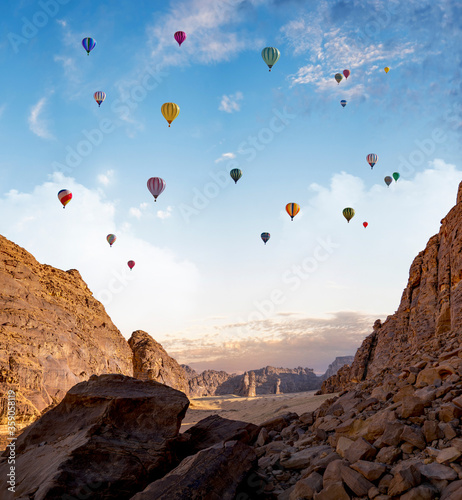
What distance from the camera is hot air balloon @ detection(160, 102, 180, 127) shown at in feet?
131

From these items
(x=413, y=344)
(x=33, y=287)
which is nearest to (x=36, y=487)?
(x=413, y=344)

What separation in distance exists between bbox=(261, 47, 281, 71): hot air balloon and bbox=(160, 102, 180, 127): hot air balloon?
1300cm

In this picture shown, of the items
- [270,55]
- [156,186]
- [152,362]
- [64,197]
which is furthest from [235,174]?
[152,362]

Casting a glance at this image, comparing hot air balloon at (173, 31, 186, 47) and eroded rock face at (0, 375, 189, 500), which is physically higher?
hot air balloon at (173, 31, 186, 47)

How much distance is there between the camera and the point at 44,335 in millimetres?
39719

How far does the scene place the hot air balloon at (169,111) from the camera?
39969 mm

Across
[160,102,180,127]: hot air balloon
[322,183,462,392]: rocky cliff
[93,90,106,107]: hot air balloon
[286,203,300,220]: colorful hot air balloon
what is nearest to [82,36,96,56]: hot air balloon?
[93,90,106,107]: hot air balloon

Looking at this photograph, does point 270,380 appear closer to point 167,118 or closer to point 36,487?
point 167,118

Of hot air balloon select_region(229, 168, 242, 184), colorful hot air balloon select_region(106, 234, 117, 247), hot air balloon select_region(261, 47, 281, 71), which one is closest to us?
hot air balloon select_region(261, 47, 281, 71)

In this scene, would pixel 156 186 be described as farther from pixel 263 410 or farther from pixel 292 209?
pixel 263 410

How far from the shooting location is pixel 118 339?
60969 mm

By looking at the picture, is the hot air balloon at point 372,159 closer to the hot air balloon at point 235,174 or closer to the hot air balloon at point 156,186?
the hot air balloon at point 235,174

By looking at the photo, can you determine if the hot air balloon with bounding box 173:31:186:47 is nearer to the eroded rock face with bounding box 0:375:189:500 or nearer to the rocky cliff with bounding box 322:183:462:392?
the rocky cliff with bounding box 322:183:462:392

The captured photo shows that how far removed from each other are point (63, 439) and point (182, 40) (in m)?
47.3
